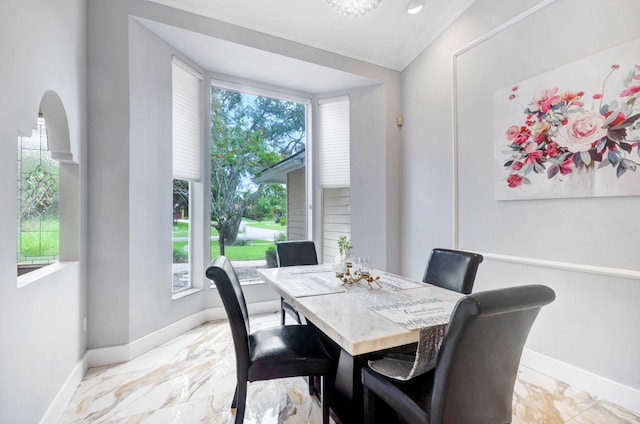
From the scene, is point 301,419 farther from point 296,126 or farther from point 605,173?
point 296,126

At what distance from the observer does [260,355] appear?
157 cm

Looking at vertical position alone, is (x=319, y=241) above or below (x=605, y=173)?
below

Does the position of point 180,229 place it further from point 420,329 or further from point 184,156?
point 420,329

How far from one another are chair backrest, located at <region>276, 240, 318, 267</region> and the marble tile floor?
953mm

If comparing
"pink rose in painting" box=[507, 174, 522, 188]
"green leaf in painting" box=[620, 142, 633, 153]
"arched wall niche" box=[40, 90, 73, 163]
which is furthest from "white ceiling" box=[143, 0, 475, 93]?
"green leaf in painting" box=[620, 142, 633, 153]

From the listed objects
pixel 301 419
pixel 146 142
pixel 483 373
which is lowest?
pixel 301 419

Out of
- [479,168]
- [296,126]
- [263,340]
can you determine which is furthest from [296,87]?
[263,340]

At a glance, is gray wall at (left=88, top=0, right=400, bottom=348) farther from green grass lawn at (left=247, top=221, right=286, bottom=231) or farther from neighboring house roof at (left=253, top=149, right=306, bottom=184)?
neighboring house roof at (left=253, top=149, right=306, bottom=184)

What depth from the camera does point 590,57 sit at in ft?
6.63

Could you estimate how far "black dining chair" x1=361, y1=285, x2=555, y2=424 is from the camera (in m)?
0.93

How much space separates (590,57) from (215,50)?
3.12 meters

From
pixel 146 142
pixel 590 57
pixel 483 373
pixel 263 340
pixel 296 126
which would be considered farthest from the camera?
pixel 296 126

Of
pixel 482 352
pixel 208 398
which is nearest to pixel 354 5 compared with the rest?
pixel 482 352

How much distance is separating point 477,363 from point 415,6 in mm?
3209
